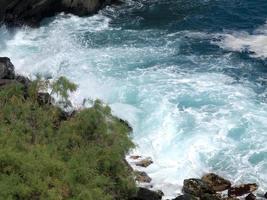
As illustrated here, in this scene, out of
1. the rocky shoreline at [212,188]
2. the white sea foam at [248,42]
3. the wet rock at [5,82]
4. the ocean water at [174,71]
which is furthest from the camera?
the white sea foam at [248,42]

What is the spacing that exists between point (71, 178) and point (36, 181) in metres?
1.47

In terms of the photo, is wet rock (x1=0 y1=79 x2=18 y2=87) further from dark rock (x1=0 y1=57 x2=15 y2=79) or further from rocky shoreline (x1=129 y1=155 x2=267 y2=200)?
rocky shoreline (x1=129 y1=155 x2=267 y2=200)

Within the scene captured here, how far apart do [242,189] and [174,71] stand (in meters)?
13.6

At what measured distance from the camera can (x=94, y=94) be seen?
3925 centimetres

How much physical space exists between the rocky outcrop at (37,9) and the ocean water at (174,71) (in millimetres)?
792

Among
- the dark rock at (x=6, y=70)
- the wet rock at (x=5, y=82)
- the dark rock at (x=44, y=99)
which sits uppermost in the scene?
the dark rock at (x=44, y=99)

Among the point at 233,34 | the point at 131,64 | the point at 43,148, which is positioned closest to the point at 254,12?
the point at 233,34

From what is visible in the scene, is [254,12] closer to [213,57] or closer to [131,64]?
[213,57]

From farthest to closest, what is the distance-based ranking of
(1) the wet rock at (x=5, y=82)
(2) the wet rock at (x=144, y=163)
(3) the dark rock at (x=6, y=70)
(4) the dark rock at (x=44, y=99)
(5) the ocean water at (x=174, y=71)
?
(3) the dark rock at (x=6, y=70)
(5) the ocean water at (x=174, y=71)
(1) the wet rock at (x=5, y=82)
(2) the wet rock at (x=144, y=163)
(4) the dark rock at (x=44, y=99)

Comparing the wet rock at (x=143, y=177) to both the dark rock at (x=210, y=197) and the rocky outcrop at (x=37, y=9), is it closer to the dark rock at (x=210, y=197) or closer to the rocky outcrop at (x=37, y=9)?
the dark rock at (x=210, y=197)

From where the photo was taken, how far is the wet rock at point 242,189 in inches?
1196

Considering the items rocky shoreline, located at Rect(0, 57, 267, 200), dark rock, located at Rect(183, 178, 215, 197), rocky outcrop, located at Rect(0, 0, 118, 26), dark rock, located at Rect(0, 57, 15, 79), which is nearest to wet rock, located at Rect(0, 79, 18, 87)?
dark rock, located at Rect(0, 57, 15, 79)

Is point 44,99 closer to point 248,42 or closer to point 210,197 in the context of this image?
point 210,197

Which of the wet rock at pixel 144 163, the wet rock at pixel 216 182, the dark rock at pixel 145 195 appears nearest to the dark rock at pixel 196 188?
the wet rock at pixel 216 182
